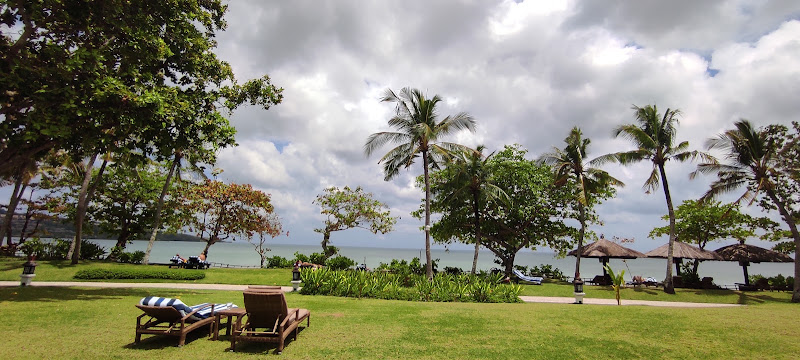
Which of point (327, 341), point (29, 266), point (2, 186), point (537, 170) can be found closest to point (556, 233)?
point (537, 170)

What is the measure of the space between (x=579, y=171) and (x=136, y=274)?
25262mm

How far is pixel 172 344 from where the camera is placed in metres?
6.56

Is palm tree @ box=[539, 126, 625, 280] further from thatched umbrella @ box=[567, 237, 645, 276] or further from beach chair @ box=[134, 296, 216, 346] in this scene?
beach chair @ box=[134, 296, 216, 346]

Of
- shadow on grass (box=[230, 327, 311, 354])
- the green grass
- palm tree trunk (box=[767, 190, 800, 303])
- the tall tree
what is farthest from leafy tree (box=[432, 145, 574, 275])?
shadow on grass (box=[230, 327, 311, 354])

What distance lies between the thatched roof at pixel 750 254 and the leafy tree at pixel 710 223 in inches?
91.3

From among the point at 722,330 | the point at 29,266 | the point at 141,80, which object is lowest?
the point at 29,266

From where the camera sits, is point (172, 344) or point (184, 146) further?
point (184, 146)

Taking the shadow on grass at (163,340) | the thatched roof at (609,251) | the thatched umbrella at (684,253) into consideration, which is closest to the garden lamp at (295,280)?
the shadow on grass at (163,340)

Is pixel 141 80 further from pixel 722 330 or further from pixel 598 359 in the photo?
pixel 722 330

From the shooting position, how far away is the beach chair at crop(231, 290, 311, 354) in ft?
20.9

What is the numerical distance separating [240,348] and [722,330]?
10.1 metres

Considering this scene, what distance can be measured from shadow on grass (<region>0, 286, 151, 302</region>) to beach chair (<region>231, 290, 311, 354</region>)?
7704mm

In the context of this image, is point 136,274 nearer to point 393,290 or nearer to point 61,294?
point 61,294

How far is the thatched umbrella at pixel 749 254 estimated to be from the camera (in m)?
21.9
